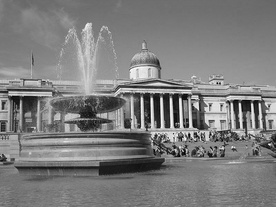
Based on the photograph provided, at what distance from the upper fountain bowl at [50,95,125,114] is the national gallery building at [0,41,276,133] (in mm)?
31688

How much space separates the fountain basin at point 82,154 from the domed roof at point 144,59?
5125cm

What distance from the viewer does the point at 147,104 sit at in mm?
58594

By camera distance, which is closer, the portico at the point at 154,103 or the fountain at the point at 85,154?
the fountain at the point at 85,154

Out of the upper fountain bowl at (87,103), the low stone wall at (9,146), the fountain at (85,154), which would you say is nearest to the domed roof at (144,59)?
the low stone wall at (9,146)

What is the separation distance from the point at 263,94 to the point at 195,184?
65.2 meters

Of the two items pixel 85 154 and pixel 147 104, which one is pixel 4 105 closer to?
pixel 147 104

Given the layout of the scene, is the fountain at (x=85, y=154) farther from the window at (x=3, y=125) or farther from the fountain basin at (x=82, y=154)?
the window at (x=3, y=125)

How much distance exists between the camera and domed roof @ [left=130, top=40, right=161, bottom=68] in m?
64.3

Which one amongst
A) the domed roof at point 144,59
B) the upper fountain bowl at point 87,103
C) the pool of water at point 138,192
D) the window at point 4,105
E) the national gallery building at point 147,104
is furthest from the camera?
the domed roof at point 144,59

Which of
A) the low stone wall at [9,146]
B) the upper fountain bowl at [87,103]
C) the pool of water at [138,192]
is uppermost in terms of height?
the upper fountain bowl at [87,103]

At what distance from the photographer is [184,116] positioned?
190 ft

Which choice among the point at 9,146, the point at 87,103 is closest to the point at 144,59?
the point at 9,146

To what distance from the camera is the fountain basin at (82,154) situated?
12078mm

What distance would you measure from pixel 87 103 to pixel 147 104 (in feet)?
138
